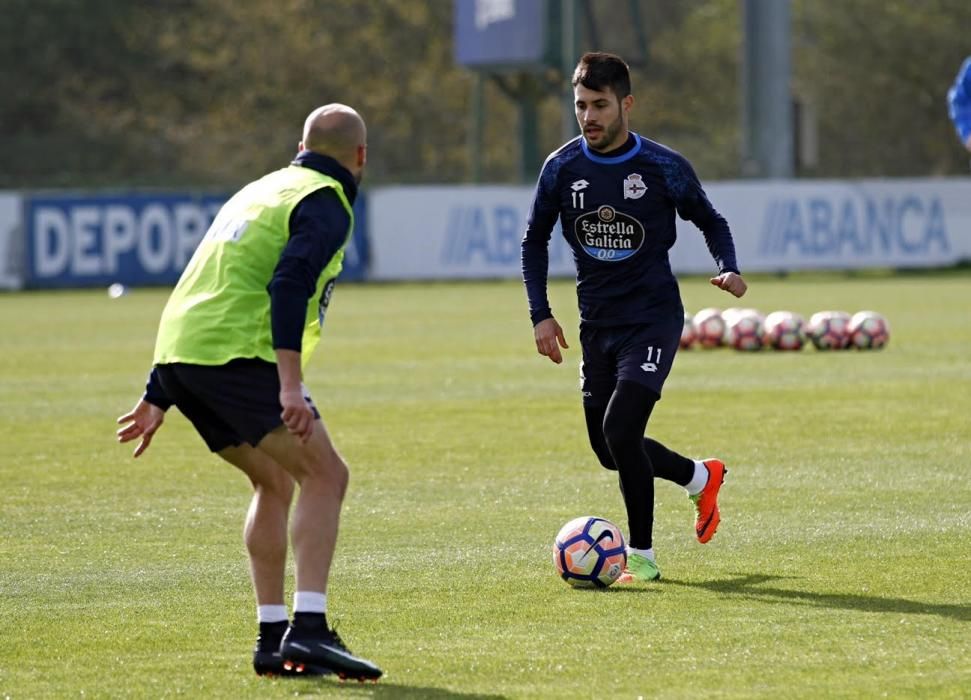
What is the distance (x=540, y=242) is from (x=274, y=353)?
2.75 metres

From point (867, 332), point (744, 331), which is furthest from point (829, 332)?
point (744, 331)

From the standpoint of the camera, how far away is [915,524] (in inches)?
377

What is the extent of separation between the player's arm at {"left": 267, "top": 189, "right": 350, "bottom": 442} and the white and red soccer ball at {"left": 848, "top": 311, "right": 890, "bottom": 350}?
49.4ft

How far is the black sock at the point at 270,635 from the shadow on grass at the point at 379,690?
0.15 metres

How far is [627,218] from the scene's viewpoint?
859cm

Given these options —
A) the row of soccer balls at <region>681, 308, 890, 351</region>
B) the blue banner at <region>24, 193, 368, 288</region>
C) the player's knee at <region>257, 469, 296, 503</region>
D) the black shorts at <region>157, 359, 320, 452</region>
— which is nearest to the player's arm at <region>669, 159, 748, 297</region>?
the player's knee at <region>257, 469, 296, 503</region>

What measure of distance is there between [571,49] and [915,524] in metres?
32.6

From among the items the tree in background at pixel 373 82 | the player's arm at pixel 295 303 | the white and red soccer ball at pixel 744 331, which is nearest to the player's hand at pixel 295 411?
the player's arm at pixel 295 303

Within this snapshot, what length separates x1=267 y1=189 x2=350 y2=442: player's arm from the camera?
20.1ft

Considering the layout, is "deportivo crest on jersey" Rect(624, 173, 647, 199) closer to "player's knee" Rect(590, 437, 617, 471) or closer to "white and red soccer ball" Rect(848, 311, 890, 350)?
"player's knee" Rect(590, 437, 617, 471)

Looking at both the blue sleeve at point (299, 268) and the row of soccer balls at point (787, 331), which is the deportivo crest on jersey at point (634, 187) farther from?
the row of soccer balls at point (787, 331)

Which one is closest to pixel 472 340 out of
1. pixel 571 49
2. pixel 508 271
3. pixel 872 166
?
pixel 508 271

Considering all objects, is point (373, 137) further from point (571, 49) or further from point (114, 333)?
point (114, 333)

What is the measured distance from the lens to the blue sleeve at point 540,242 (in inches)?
344
